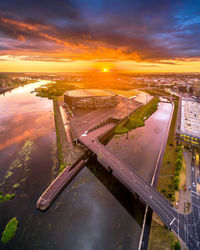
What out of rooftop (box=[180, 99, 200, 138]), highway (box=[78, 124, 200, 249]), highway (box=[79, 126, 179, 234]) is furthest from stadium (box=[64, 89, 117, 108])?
highway (box=[78, 124, 200, 249])

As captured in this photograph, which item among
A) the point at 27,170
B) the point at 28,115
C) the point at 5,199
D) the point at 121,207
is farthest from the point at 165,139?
the point at 28,115

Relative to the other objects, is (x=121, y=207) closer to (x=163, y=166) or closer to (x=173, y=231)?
(x=173, y=231)

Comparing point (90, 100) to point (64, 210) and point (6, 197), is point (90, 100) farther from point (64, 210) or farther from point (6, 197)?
point (64, 210)

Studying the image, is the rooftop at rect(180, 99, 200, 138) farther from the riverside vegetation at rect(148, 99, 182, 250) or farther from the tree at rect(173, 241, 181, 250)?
the tree at rect(173, 241, 181, 250)

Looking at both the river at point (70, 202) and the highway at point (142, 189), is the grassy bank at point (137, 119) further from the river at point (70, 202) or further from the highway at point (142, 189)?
the highway at point (142, 189)

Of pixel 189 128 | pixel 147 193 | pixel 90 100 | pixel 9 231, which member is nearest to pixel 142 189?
pixel 147 193
